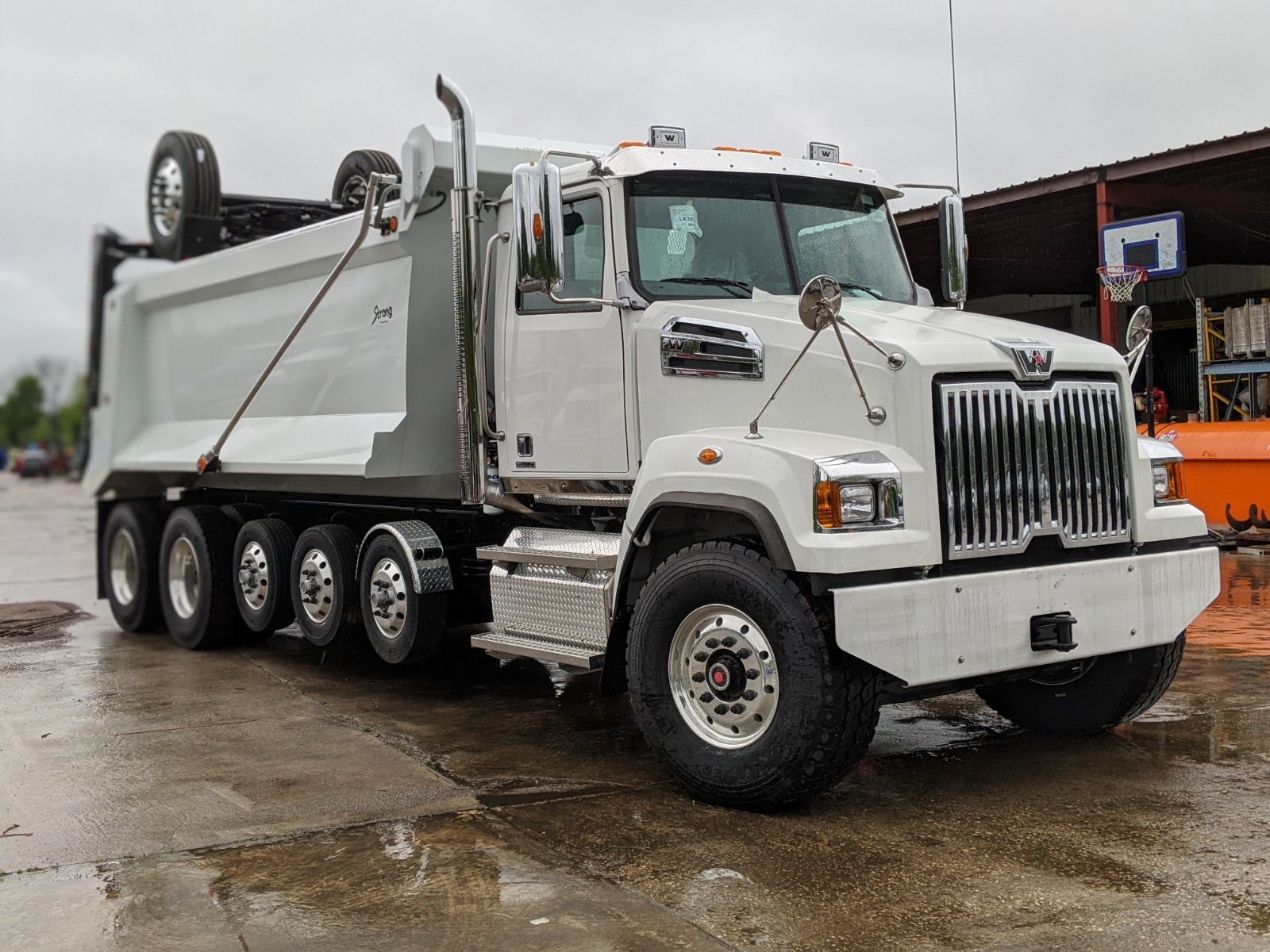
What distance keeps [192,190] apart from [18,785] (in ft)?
18.9

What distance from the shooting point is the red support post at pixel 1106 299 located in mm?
16688

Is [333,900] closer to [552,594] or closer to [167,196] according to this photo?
[552,594]

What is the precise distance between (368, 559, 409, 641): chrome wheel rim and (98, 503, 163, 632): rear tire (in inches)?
142

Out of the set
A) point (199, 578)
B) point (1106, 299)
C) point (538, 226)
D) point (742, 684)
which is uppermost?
point (1106, 299)

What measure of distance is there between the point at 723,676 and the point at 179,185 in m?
7.18

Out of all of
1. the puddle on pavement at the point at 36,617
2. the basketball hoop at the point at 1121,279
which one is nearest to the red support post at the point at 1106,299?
the basketball hoop at the point at 1121,279

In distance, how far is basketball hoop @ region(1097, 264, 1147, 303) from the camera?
15398mm

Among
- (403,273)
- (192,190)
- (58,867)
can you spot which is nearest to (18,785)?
(58,867)

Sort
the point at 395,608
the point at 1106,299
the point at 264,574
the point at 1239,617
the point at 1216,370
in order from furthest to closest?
1. the point at 1216,370
2. the point at 1106,299
3. the point at 1239,617
4. the point at 264,574
5. the point at 395,608

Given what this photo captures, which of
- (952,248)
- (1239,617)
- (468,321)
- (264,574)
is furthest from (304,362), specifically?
(1239,617)

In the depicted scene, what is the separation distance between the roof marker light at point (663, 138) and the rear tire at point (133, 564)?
6.38 meters

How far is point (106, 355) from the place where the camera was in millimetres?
11750

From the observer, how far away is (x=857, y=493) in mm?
5109

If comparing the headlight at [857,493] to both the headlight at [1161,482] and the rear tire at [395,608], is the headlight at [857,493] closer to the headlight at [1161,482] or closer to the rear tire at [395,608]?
the headlight at [1161,482]
